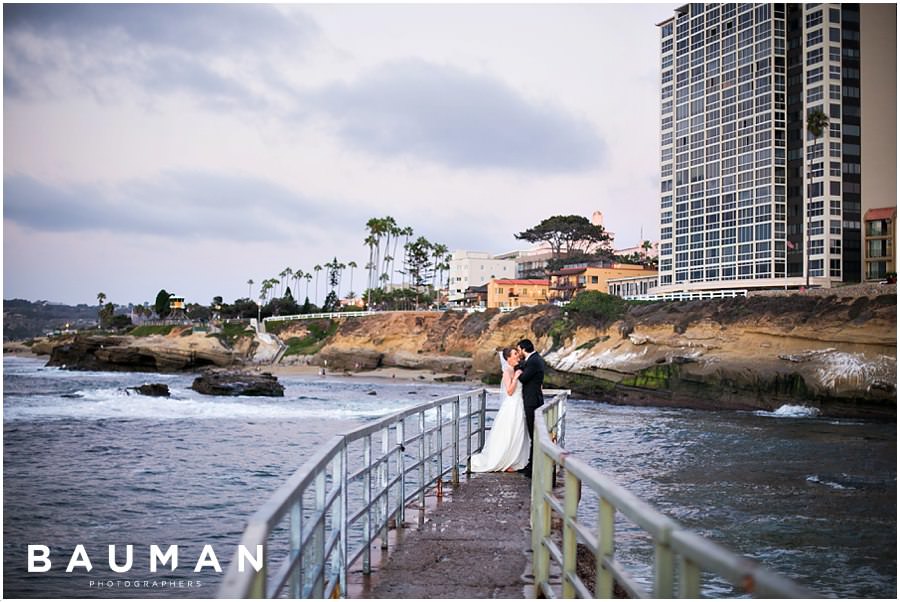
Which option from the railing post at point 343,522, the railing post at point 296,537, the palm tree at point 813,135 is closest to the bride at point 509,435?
the railing post at point 343,522

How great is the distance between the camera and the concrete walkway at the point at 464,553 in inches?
254

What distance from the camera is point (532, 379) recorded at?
11.8 meters

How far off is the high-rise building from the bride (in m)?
65.0

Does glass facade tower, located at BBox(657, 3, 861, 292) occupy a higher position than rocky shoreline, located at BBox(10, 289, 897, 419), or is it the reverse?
glass facade tower, located at BBox(657, 3, 861, 292)

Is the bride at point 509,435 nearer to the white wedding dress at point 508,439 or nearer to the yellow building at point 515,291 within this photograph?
the white wedding dress at point 508,439

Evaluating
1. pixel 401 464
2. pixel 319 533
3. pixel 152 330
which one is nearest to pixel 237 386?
pixel 401 464

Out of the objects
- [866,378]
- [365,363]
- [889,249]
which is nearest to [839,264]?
[889,249]

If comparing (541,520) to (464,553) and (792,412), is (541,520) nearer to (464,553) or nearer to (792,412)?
(464,553)

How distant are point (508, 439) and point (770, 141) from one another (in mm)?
72431

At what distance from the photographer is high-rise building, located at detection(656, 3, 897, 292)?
7275cm

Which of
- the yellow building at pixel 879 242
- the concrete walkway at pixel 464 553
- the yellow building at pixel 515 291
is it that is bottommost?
the concrete walkway at pixel 464 553

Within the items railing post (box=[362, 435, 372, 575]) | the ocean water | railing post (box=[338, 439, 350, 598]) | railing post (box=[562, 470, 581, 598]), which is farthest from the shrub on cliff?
railing post (box=[562, 470, 581, 598])

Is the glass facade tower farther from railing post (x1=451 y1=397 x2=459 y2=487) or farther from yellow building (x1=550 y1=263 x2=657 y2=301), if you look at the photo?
railing post (x1=451 y1=397 x2=459 y2=487)

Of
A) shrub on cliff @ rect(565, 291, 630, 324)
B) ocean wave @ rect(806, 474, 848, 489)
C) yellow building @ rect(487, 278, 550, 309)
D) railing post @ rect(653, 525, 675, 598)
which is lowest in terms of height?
ocean wave @ rect(806, 474, 848, 489)
